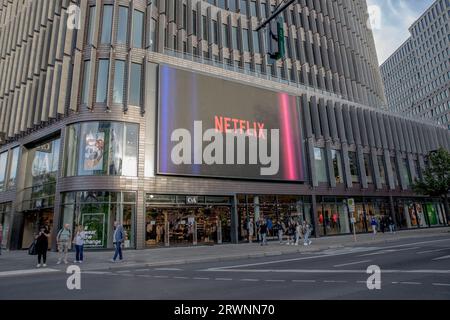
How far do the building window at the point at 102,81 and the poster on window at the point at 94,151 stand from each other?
8.65ft

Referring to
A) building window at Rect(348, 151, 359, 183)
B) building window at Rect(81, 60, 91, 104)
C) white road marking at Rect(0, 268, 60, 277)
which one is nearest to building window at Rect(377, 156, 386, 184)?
building window at Rect(348, 151, 359, 183)

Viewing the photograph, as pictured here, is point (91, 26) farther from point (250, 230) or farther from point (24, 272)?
point (250, 230)

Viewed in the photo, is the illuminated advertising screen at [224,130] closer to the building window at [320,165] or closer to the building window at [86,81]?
the building window at [320,165]

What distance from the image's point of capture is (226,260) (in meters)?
15.8

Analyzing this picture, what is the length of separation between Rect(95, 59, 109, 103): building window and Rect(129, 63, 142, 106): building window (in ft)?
5.68

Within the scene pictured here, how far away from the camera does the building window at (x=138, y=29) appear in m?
24.8

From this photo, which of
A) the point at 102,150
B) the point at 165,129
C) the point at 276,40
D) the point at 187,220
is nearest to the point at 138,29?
the point at 165,129

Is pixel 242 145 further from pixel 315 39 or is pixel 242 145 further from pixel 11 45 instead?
pixel 11 45

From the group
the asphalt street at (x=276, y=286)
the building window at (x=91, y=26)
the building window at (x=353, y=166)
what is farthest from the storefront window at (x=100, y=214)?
the building window at (x=353, y=166)

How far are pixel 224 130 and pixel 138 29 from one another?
10402mm

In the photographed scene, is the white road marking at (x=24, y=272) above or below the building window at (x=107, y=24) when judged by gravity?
below

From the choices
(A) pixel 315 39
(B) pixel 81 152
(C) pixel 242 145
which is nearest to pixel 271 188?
(C) pixel 242 145

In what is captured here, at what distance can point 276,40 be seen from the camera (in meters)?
8.40

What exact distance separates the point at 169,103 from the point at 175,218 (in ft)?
28.2
